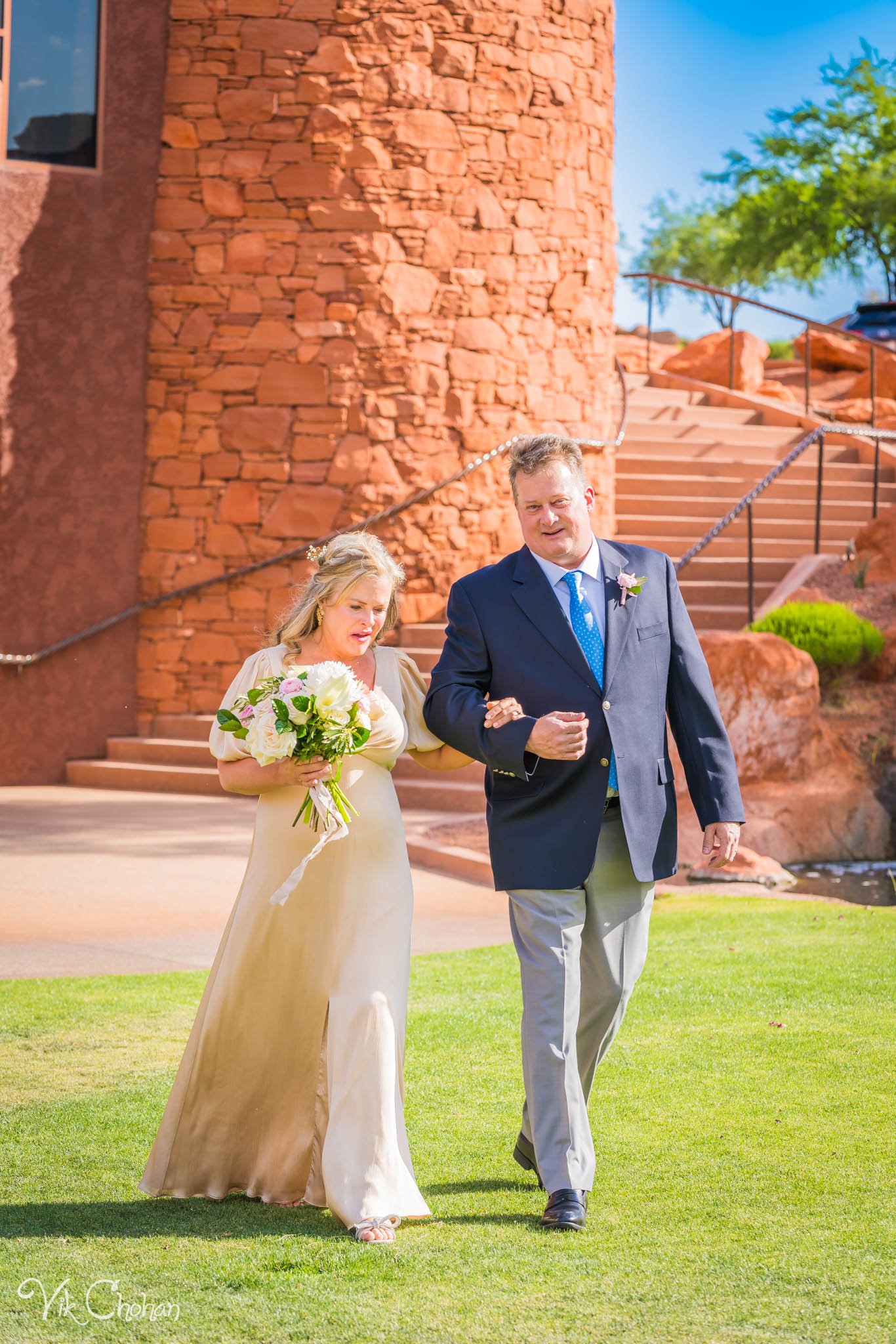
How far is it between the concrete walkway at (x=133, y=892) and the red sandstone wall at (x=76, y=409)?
5.11 feet

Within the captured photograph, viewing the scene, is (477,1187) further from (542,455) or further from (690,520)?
(690,520)

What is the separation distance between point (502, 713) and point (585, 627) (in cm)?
42

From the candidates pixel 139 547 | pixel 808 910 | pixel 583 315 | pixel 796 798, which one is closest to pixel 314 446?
pixel 139 547

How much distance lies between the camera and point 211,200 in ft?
41.5

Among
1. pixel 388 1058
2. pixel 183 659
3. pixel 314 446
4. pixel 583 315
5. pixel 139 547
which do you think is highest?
pixel 583 315

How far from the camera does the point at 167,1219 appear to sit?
3.90 m

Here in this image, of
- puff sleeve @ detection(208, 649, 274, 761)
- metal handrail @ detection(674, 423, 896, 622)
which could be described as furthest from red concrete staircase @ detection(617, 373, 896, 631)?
puff sleeve @ detection(208, 649, 274, 761)

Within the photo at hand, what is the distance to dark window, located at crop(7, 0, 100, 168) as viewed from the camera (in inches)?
492

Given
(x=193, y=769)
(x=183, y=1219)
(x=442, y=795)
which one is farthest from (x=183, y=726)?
(x=183, y=1219)

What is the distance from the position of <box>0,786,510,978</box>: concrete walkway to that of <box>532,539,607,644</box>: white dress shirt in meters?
3.28

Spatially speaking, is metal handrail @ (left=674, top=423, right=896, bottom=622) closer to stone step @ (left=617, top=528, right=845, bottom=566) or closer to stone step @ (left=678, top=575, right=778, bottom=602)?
stone step @ (left=678, top=575, right=778, bottom=602)

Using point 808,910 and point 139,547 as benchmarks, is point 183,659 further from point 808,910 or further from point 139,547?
point 808,910

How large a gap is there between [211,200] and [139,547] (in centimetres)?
286

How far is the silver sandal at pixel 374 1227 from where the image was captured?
A: 3697 millimetres
